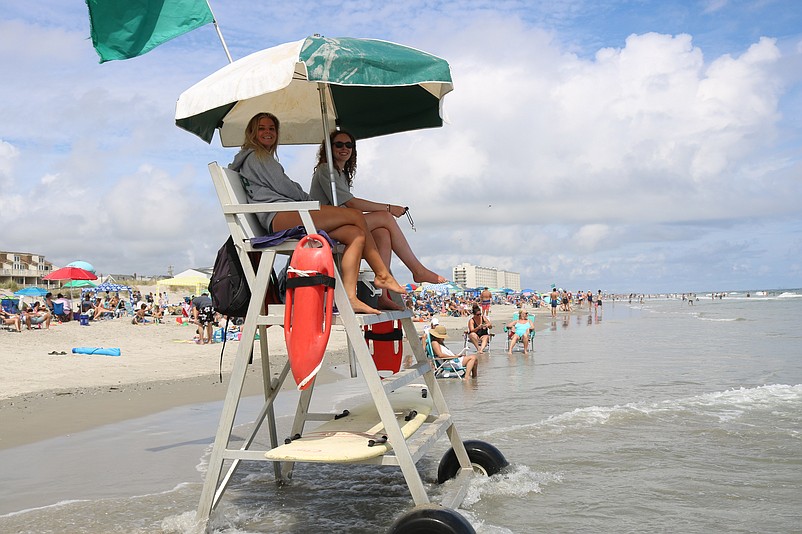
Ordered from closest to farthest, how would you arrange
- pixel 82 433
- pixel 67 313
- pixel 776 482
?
pixel 776 482, pixel 82 433, pixel 67 313

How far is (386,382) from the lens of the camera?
13.0ft

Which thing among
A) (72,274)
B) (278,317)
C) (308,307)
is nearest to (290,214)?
(278,317)

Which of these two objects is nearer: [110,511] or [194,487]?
[110,511]

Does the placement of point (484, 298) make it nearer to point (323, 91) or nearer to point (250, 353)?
point (323, 91)

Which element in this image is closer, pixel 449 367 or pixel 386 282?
pixel 386 282

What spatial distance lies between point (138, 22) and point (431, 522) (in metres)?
3.56

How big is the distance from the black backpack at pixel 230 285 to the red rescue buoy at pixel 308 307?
0.57m

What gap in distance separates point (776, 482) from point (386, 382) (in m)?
3.77

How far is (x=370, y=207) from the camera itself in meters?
4.75

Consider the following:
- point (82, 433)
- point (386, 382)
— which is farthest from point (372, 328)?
point (82, 433)

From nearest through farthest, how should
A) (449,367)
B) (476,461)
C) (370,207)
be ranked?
(370,207) < (476,461) < (449,367)

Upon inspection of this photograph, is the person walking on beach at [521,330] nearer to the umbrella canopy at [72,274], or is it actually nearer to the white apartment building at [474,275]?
Result: the umbrella canopy at [72,274]

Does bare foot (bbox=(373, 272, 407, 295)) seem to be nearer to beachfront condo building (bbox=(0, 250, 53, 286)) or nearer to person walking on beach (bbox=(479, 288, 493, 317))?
person walking on beach (bbox=(479, 288, 493, 317))

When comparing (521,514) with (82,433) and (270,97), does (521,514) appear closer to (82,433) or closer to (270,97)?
Answer: (270,97)
